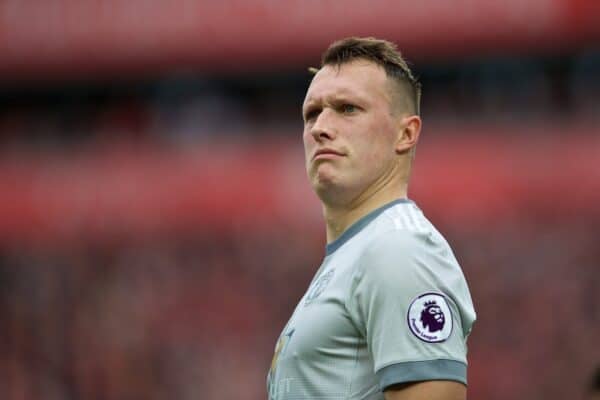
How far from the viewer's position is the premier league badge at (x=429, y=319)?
1939 mm

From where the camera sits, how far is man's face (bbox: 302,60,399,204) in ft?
7.57

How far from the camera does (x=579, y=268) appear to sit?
740cm

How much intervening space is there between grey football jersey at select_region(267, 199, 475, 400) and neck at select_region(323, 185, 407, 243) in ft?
0.35

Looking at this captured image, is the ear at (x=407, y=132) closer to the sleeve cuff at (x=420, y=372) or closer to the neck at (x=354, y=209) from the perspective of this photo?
the neck at (x=354, y=209)

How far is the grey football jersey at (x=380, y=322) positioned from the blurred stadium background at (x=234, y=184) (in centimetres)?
527

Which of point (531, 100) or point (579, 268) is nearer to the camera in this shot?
point (579, 268)

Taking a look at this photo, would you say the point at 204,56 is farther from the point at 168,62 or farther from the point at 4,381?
the point at 4,381

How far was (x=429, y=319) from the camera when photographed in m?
1.95

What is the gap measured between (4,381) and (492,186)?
4.11 m

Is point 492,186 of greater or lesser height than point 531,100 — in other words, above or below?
below

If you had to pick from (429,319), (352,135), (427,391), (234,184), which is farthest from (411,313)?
(234,184)

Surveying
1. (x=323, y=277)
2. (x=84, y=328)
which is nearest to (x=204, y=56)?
(x=84, y=328)

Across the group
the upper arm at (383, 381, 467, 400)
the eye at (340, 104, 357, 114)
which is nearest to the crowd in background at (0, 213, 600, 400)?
the eye at (340, 104, 357, 114)

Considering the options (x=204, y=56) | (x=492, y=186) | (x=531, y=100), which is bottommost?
(x=492, y=186)
